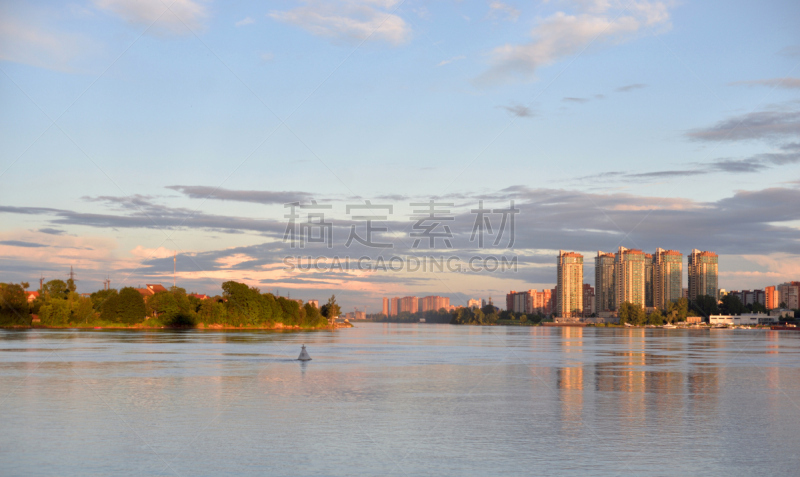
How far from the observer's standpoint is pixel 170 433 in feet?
60.2

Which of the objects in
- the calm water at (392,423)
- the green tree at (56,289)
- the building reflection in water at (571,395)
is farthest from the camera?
the green tree at (56,289)

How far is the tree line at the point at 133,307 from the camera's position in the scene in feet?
474

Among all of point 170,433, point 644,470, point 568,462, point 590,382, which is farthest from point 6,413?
point 590,382

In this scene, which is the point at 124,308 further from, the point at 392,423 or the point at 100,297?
the point at 392,423

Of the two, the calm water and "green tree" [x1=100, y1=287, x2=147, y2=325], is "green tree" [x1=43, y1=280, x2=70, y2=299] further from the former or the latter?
the calm water

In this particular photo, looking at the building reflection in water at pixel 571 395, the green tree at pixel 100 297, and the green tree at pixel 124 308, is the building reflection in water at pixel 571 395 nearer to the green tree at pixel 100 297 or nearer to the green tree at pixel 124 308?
the green tree at pixel 124 308

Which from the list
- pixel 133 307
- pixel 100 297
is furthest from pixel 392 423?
pixel 100 297

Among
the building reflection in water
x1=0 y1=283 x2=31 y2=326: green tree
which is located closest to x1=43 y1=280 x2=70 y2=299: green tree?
x1=0 y1=283 x2=31 y2=326: green tree

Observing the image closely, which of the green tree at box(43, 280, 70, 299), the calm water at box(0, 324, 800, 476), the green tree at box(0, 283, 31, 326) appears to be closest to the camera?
the calm water at box(0, 324, 800, 476)

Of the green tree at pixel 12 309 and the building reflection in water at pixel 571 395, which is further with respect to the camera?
the green tree at pixel 12 309

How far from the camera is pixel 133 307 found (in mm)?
155375

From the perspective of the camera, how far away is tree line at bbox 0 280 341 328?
144500 mm

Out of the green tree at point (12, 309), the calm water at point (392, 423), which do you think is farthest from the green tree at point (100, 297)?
the calm water at point (392, 423)

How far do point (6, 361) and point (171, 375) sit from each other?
16.1m
